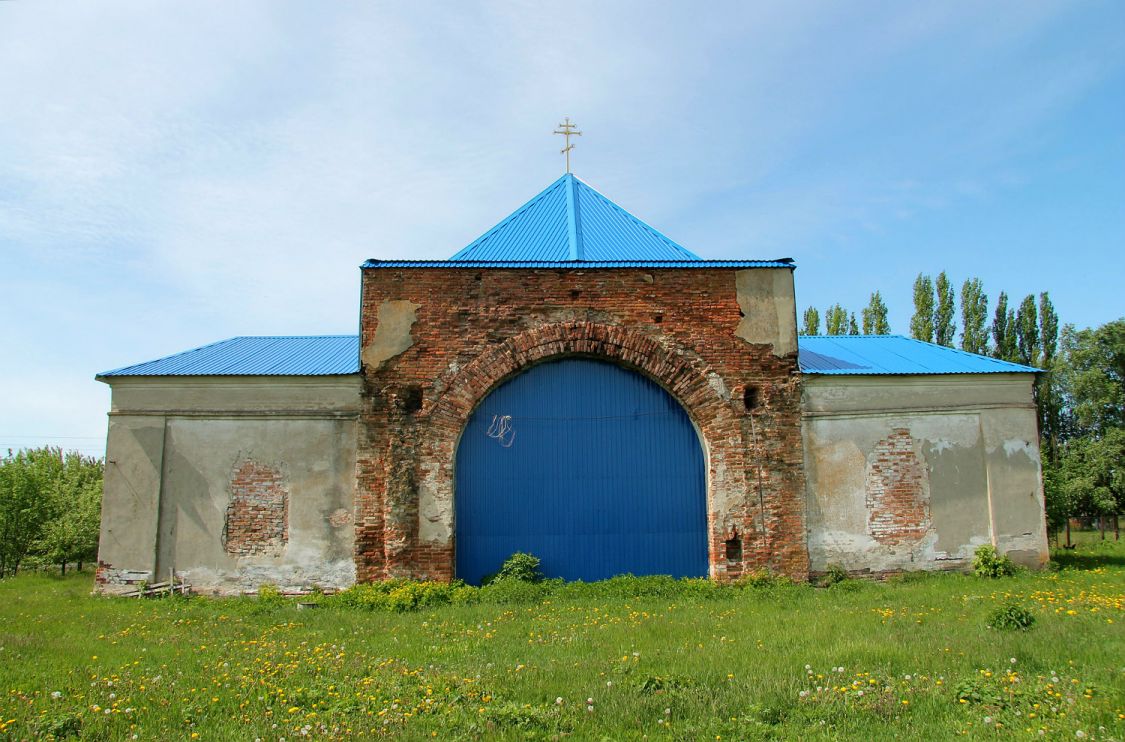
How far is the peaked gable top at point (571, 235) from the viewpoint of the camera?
43.7ft

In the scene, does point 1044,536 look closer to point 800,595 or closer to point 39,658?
point 800,595

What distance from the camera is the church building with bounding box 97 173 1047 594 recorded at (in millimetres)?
12250

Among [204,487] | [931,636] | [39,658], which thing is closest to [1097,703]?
[931,636]

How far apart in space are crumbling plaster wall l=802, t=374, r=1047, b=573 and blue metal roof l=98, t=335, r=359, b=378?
7712 millimetres

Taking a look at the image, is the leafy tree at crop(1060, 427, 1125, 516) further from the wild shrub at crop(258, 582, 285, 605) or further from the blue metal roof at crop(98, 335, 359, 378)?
the wild shrub at crop(258, 582, 285, 605)

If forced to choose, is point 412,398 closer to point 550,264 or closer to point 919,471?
point 550,264

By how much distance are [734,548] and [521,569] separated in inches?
128

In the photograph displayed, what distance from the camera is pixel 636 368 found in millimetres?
12695

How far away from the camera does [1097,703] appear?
532 centimetres

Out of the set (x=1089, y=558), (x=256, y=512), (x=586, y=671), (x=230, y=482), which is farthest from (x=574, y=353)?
(x=1089, y=558)

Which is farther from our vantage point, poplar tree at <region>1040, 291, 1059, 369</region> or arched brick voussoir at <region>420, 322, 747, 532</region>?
poplar tree at <region>1040, 291, 1059, 369</region>

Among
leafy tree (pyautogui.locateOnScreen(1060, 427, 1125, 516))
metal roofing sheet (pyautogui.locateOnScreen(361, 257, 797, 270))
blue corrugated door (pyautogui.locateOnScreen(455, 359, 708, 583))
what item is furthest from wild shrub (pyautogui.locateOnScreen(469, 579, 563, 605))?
leafy tree (pyautogui.locateOnScreen(1060, 427, 1125, 516))

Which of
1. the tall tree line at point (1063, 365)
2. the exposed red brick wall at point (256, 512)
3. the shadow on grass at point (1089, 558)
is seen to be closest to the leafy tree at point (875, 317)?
the tall tree line at point (1063, 365)

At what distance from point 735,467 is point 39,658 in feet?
29.7
